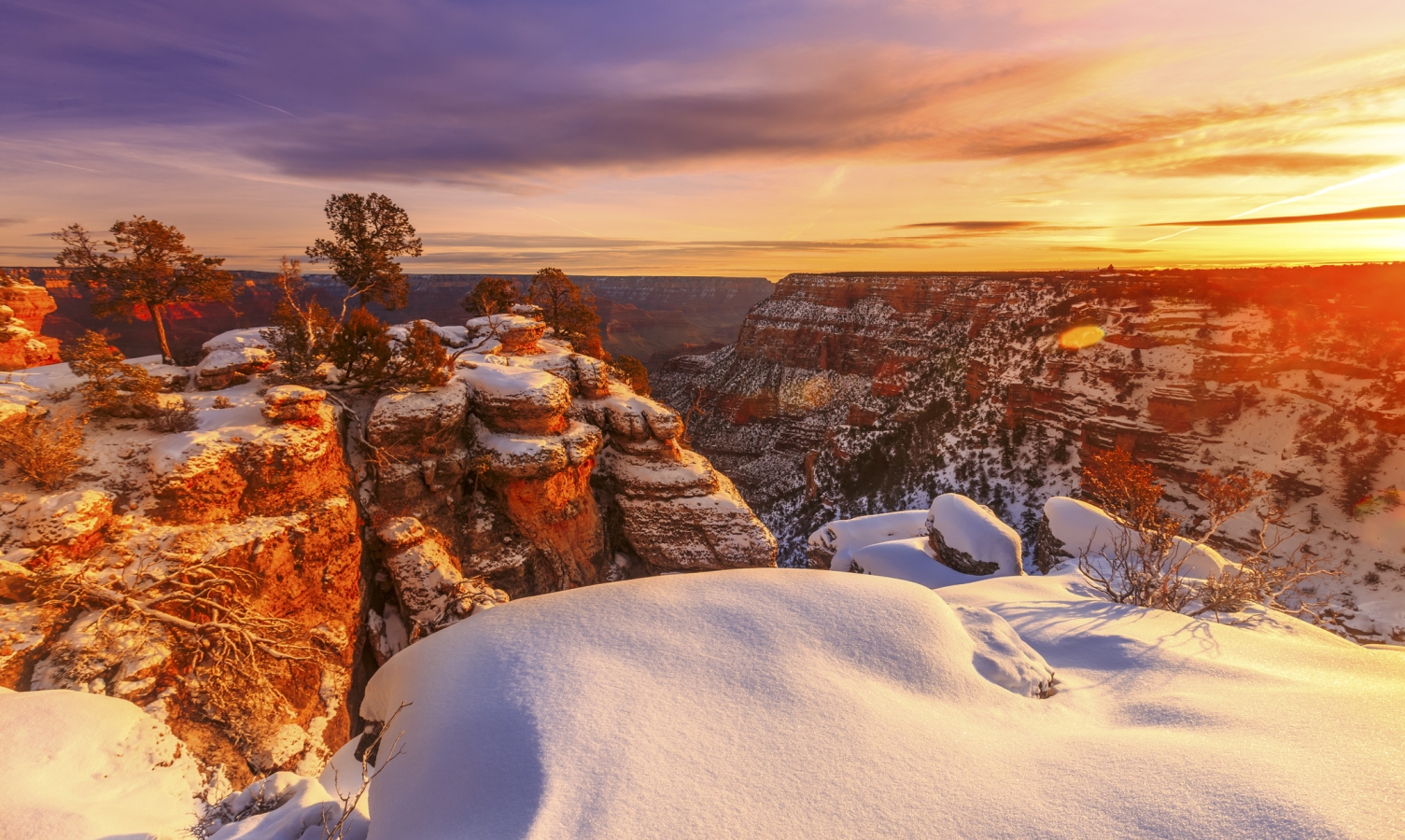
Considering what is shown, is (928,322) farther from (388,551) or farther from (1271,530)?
(388,551)

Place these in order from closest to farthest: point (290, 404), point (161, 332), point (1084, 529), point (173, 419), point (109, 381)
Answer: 1. point (109, 381)
2. point (173, 419)
3. point (290, 404)
4. point (161, 332)
5. point (1084, 529)

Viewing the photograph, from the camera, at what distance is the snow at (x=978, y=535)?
65.8 ft

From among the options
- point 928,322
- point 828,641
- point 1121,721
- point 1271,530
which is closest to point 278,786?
point 828,641

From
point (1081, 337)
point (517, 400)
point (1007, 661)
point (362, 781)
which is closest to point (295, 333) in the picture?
point (517, 400)

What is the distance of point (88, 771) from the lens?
6.29 m

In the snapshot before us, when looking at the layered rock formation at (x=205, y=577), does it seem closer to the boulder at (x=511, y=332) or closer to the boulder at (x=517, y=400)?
the boulder at (x=517, y=400)

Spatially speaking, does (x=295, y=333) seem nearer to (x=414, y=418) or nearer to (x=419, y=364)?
(x=419, y=364)

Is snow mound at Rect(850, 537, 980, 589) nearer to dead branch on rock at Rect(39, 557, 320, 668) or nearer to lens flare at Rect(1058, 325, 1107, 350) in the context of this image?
dead branch on rock at Rect(39, 557, 320, 668)

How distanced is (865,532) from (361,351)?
2205cm

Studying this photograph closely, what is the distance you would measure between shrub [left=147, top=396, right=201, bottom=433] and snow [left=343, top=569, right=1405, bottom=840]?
7.84 m

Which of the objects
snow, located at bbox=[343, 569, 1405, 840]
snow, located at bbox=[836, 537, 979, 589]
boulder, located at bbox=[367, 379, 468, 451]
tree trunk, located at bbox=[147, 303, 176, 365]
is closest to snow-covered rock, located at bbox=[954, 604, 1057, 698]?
snow, located at bbox=[343, 569, 1405, 840]

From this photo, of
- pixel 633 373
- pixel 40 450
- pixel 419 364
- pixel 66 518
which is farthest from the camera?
pixel 633 373

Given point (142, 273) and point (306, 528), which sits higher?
point (142, 273)

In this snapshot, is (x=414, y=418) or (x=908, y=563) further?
(x=908, y=563)
